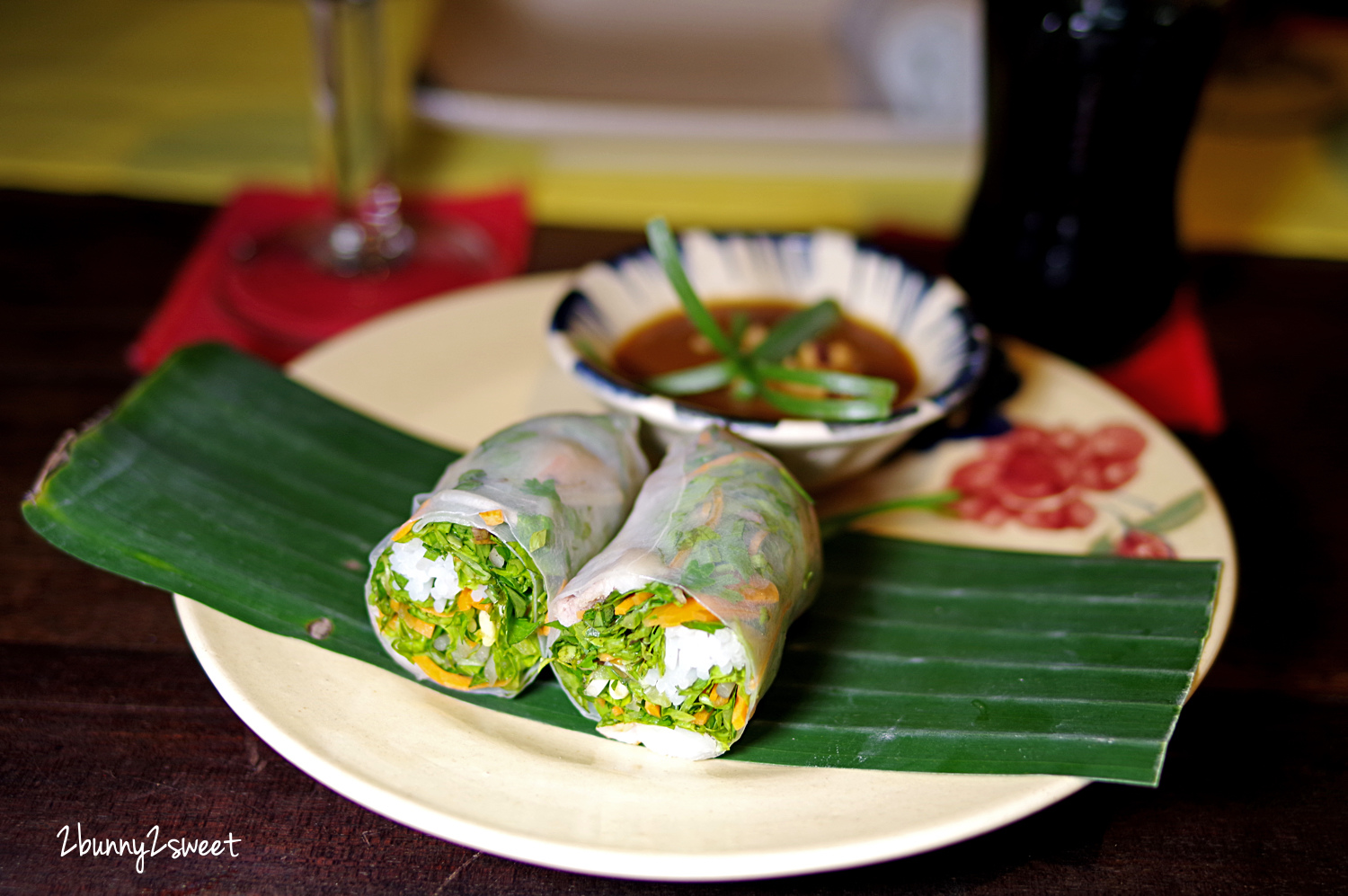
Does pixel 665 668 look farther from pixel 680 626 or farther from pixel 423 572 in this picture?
pixel 423 572

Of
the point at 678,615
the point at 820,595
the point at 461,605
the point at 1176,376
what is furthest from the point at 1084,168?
the point at 461,605

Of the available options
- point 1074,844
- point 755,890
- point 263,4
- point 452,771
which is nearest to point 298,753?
point 452,771

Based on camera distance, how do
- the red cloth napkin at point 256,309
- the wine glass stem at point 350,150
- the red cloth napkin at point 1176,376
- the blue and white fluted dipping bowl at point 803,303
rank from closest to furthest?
the blue and white fluted dipping bowl at point 803,303 → the red cloth napkin at point 1176,376 → the red cloth napkin at point 256,309 → the wine glass stem at point 350,150

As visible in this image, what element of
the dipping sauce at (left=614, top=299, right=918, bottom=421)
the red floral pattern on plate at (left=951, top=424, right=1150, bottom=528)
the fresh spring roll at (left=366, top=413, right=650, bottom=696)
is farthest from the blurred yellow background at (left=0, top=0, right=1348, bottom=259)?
the fresh spring roll at (left=366, top=413, right=650, bottom=696)

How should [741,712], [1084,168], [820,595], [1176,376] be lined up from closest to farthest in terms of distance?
[741,712]
[820,595]
[1084,168]
[1176,376]

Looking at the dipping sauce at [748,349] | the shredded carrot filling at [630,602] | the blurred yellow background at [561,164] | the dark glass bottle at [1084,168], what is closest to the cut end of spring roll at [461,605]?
the shredded carrot filling at [630,602]

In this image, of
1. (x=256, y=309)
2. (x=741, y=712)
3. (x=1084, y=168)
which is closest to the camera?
(x=741, y=712)

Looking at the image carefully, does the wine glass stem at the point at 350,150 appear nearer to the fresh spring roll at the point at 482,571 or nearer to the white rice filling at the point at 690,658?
the fresh spring roll at the point at 482,571
